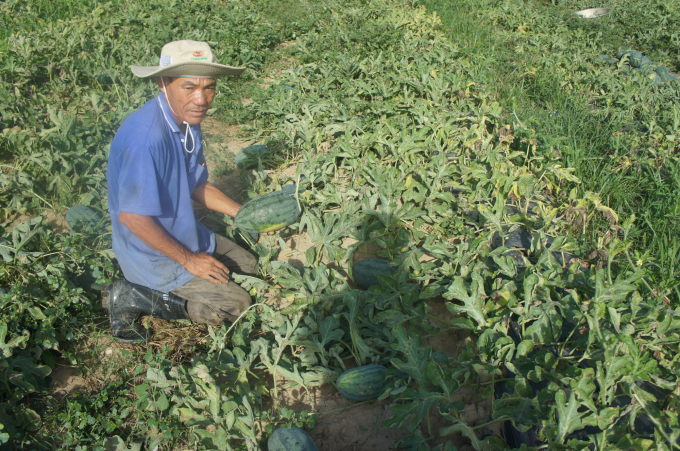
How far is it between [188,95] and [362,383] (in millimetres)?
1823

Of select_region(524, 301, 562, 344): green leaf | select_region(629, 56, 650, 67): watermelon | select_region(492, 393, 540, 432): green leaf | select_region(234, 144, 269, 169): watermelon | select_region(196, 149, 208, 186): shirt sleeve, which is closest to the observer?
select_region(492, 393, 540, 432): green leaf

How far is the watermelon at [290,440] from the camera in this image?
2059mm

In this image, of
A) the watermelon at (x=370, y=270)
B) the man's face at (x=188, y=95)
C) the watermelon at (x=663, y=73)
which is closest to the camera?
the man's face at (x=188, y=95)

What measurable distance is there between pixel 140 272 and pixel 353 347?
136 cm

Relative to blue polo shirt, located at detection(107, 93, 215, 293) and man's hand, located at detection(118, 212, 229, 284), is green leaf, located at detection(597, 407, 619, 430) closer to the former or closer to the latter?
man's hand, located at detection(118, 212, 229, 284)

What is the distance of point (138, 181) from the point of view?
2449 millimetres

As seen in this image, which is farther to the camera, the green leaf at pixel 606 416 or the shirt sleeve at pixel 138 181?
the shirt sleeve at pixel 138 181

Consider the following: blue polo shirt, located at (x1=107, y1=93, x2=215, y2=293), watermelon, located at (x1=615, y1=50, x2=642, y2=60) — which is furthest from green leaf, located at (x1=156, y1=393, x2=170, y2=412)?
watermelon, located at (x1=615, y1=50, x2=642, y2=60)

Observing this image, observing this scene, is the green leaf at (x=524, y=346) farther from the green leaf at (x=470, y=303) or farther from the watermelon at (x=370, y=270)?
the watermelon at (x=370, y=270)

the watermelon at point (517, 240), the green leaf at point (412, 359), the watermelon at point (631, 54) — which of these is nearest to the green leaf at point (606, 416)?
the green leaf at point (412, 359)

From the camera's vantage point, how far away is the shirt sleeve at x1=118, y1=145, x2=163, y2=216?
2.45 m

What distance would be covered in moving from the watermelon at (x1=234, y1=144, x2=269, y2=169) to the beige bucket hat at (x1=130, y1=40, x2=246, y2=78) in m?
1.72

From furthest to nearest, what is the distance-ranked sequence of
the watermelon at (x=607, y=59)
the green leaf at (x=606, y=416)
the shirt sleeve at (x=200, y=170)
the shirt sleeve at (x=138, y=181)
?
the watermelon at (x=607, y=59)
the shirt sleeve at (x=200, y=170)
the shirt sleeve at (x=138, y=181)
the green leaf at (x=606, y=416)

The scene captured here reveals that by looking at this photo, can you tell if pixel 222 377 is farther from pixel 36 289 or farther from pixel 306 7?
pixel 306 7
